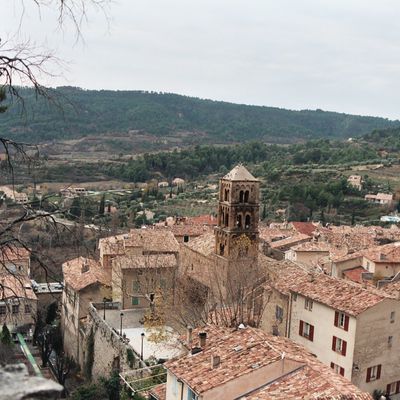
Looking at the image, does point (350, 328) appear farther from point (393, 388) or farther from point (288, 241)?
point (288, 241)

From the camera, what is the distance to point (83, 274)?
3866 cm

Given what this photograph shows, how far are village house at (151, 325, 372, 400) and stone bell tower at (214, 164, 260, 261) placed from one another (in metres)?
19.0

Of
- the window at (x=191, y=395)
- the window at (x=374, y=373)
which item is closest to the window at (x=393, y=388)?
the window at (x=374, y=373)

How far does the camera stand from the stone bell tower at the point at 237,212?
38241 millimetres

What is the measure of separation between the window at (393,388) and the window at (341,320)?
11.2 feet

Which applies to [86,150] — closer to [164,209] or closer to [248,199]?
[164,209]

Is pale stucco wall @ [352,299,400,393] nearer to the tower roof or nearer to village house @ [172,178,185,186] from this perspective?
the tower roof

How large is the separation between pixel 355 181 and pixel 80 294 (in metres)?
73.8

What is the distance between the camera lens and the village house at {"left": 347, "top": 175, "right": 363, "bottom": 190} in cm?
9969

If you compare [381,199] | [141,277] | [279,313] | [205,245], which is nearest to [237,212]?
[205,245]

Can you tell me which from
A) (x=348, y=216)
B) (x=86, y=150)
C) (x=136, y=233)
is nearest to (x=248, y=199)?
(x=136, y=233)

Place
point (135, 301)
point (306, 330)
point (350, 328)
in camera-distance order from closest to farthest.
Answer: point (350, 328), point (306, 330), point (135, 301)

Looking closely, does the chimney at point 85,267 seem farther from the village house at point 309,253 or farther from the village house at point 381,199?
the village house at point 381,199

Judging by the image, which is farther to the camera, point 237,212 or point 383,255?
point 237,212
